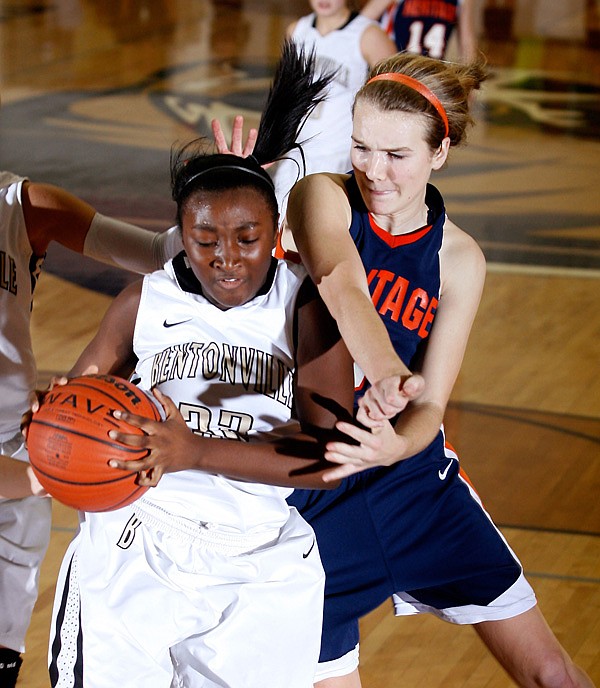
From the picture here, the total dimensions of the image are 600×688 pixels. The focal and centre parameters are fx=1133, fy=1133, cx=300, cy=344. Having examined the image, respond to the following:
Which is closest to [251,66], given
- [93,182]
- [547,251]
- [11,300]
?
[93,182]

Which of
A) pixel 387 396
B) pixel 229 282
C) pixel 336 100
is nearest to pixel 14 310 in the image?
pixel 229 282

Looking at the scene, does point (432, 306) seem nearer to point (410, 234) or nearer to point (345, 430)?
point (410, 234)

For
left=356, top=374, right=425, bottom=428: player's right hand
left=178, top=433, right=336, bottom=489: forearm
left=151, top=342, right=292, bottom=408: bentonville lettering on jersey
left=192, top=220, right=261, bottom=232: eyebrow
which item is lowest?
left=178, top=433, right=336, bottom=489: forearm

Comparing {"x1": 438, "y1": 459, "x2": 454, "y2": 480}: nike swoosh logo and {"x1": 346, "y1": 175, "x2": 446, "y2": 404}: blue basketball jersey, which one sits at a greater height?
{"x1": 346, "y1": 175, "x2": 446, "y2": 404}: blue basketball jersey

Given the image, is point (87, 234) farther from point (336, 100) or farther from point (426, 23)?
point (426, 23)

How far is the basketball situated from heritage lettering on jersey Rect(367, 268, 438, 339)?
2.24 feet

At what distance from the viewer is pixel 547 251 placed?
23.7 feet

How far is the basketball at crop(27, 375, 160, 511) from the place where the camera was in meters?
1.95

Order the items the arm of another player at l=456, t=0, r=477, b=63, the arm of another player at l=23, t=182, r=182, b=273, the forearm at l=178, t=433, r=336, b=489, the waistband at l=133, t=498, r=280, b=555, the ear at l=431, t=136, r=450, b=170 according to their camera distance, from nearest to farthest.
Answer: the forearm at l=178, t=433, r=336, b=489 → the waistband at l=133, t=498, r=280, b=555 → the ear at l=431, t=136, r=450, b=170 → the arm of another player at l=23, t=182, r=182, b=273 → the arm of another player at l=456, t=0, r=477, b=63

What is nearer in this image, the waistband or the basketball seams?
the basketball seams

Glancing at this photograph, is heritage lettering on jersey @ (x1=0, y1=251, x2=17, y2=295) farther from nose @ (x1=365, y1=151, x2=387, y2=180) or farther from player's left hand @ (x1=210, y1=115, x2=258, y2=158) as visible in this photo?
nose @ (x1=365, y1=151, x2=387, y2=180)

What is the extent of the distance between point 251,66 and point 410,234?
11.0m

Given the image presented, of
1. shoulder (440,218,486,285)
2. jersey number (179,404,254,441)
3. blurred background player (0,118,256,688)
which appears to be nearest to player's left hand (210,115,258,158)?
blurred background player (0,118,256,688)

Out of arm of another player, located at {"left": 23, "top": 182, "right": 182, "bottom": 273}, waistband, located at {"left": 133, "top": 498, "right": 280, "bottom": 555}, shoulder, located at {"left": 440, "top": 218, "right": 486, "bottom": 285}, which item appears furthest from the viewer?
arm of another player, located at {"left": 23, "top": 182, "right": 182, "bottom": 273}
